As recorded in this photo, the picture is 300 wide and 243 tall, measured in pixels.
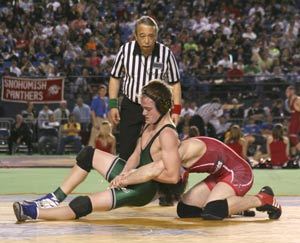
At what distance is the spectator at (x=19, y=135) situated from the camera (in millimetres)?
16688

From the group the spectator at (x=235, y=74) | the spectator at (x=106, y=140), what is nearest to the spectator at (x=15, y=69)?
the spectator at (x=235, y=74)

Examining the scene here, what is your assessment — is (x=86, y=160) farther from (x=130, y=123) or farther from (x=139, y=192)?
(x=130, y=123)

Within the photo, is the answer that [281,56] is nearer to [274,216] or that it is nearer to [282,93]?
[282,93]

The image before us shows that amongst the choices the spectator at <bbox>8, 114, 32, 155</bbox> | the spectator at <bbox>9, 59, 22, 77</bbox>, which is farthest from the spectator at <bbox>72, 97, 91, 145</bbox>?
the spectator at <bbox>9, 59, 22, 77</bbox>

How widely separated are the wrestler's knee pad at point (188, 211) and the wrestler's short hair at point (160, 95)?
0.77 metres

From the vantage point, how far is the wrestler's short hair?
6.50m

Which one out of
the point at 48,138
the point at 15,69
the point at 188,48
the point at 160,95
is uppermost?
the point at 188,48

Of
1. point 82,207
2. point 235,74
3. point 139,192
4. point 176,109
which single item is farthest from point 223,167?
point 235,74

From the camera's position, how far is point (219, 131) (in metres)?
17.0

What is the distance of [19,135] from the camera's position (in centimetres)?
1680

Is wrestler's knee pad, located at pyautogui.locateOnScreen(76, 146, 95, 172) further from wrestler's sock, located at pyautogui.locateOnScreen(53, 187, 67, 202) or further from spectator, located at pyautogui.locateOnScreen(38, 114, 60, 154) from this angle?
spectator, located at pyautogui.locateOnScreen(38, 114, 60, 154)

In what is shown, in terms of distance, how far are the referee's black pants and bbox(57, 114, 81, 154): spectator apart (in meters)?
8.75

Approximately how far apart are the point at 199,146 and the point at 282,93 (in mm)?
A: 11432

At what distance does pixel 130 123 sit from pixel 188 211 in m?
1.35
